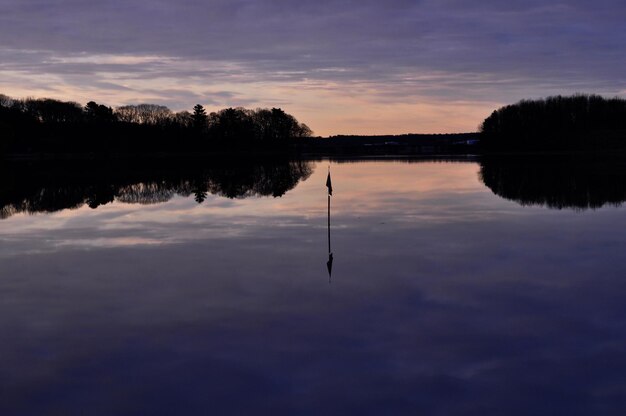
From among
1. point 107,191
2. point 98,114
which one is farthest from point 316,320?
point 98,114

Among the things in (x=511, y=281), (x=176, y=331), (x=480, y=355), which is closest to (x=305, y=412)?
(x=480, y=355)

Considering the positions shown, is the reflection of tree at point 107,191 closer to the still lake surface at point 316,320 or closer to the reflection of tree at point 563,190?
the still lake surface at point 316,320

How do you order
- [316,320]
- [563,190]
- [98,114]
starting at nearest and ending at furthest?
[316,320] < [563,190] < [98,114]

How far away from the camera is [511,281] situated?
63.2 ft

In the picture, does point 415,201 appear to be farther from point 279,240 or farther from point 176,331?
point 176,331

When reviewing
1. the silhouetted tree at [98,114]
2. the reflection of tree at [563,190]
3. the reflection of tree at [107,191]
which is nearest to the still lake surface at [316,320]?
the reflection of tree at [563,190]

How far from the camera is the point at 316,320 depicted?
15.5 m

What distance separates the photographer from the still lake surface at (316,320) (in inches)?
445

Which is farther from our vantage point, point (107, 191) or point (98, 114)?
point (98, 114)

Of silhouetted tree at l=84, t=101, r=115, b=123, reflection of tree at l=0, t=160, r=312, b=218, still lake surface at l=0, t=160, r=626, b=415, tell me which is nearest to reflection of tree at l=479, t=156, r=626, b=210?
still lake surface at l=0, t=160, r=626, b=415

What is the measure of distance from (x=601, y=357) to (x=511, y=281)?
21.4 ft

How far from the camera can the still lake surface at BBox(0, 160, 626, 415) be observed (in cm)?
1131

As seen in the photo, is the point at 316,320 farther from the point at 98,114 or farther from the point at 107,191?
the point at 98,114

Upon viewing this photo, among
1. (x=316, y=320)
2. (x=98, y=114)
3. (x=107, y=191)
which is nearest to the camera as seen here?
(x=316, y=320)
